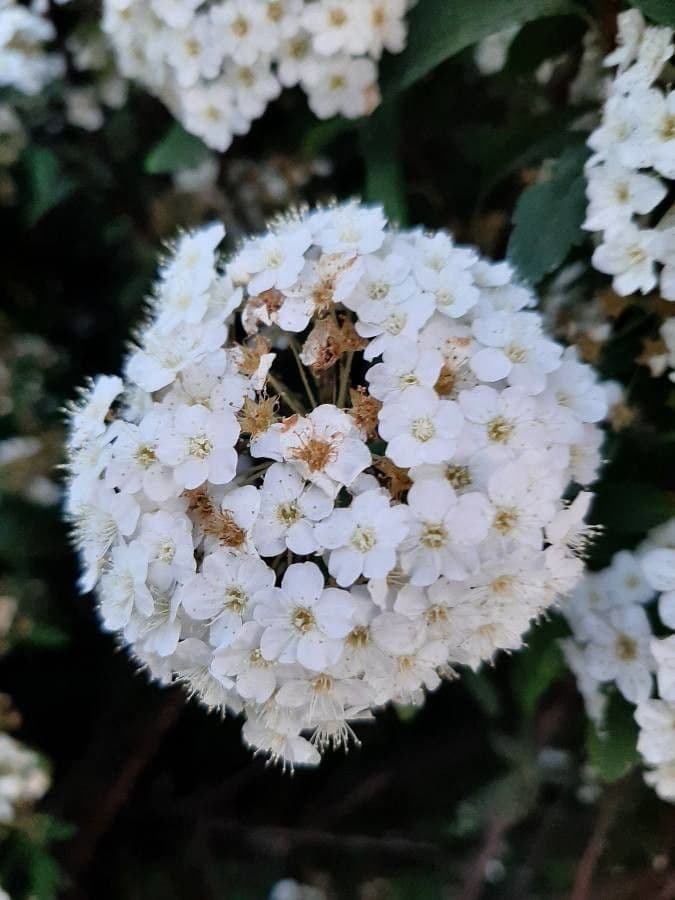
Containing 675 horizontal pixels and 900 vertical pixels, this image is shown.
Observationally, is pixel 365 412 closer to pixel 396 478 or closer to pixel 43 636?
pixel 396 478

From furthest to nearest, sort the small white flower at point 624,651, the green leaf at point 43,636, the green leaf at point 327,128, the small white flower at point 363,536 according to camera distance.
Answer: the green leaf at point 43,636 → the green leaf at point 327,128 → the small white flower at point 624,651 → the small white flower at point 363,536

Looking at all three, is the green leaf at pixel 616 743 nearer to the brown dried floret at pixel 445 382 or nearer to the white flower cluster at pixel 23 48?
the brown dried floret at pixel 445 382

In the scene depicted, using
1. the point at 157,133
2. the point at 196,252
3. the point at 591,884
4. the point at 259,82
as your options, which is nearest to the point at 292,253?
the point at 196,252

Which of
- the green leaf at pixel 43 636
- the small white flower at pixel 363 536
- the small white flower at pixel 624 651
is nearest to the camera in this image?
the small white flower at pixel 363 536

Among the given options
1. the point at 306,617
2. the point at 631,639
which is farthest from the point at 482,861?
the point at 306,617

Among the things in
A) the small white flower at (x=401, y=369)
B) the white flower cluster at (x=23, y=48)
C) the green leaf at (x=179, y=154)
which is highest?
the white flower cluster at (x=23, y=48)

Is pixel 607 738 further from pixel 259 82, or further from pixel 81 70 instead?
pixel 81 70

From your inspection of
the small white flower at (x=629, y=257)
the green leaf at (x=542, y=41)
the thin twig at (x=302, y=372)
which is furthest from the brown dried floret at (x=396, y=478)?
the green leaf at (x=542, y=41)

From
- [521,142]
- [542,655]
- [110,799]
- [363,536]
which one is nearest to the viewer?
[363,536]
